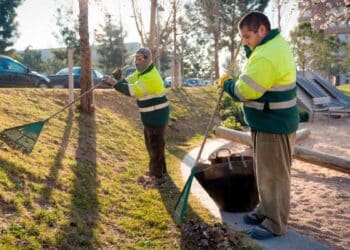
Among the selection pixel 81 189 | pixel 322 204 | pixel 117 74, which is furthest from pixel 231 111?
pixel 81 189

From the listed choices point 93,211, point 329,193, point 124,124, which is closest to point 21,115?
point 124,124

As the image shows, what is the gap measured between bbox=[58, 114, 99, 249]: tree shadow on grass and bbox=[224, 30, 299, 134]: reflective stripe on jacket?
1933 mm

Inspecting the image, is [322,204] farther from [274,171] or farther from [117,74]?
[117,74]

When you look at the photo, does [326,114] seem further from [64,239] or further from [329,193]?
[64,239]

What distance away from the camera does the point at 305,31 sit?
32.4 meters

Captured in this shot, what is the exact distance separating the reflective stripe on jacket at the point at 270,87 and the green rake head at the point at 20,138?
3.16 meters

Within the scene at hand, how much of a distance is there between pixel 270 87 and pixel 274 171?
794 mm

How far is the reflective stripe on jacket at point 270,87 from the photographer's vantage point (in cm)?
404

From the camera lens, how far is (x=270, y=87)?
162 inches

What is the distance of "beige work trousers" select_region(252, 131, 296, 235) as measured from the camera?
4.28 meters

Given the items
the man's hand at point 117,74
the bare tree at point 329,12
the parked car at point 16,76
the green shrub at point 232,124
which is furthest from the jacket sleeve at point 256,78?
the parked car at point 16,76

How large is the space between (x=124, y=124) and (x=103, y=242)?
670 cm

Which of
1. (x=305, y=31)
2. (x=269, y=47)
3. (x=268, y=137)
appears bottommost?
(x=268, y=137)

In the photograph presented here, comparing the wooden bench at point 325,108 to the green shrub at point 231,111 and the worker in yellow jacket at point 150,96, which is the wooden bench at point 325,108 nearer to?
the green shrub at point 231,111
